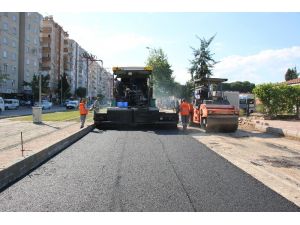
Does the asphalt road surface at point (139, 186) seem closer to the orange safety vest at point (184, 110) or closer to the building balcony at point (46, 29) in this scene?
the orange safety vest at point (184, 110)

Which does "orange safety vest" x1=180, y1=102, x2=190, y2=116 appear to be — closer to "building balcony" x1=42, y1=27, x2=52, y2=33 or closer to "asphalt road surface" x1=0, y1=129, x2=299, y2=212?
"asphalt road surface" x1=0, y1=129, x2=299, y2=212

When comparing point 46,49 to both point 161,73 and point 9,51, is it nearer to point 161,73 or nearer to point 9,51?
point 9,51

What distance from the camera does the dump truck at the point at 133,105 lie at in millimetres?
19203

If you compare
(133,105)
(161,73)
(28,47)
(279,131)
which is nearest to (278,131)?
(279,131)

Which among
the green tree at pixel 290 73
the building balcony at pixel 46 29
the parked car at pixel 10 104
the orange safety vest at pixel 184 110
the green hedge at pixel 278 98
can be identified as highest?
the building balcony at pixel 46 29

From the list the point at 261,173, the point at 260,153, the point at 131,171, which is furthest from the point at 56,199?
the point at 260,153

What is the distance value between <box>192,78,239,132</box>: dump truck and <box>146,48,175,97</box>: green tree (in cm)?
3493

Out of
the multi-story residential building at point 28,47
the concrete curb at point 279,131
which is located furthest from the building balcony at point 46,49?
the concrete curb at point 279,131

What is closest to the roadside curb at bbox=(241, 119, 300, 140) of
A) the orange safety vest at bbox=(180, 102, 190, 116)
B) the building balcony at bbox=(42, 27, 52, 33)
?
the orange safety vest at bbox=(180, 102, 190, 116)

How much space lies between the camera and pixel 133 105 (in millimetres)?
21016

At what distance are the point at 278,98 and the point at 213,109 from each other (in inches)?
429

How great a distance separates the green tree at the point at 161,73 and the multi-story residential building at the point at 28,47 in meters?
26.9

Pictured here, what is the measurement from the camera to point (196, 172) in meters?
8.29
